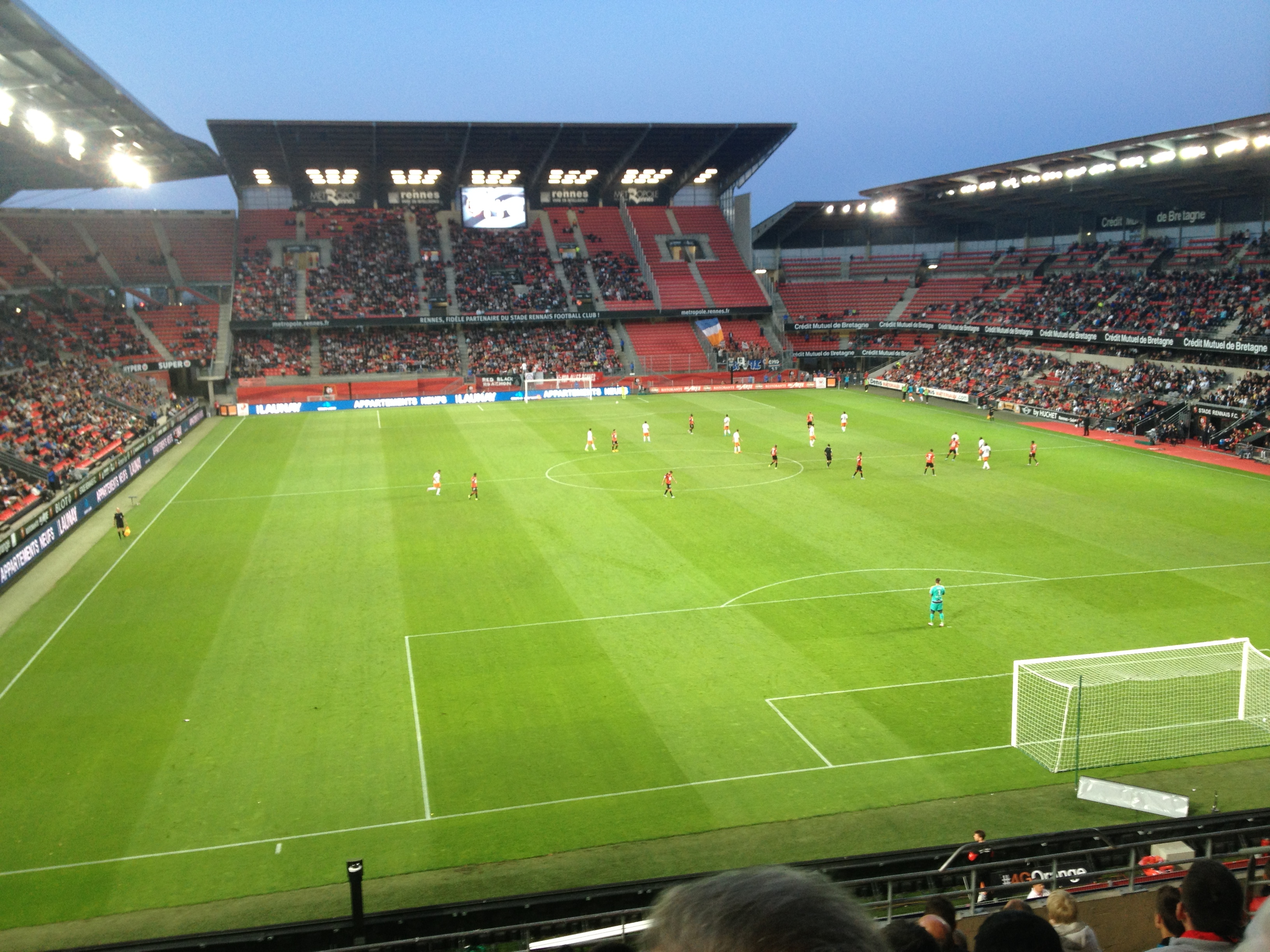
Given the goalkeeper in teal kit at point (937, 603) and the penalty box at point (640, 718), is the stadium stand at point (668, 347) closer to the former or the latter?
the goalkeeper in teal kit at point (937, 603)

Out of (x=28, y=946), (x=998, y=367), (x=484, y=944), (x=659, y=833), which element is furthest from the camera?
(x=998, y=367)

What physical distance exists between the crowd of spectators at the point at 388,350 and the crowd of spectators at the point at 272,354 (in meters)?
1.49

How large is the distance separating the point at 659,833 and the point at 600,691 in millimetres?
5178

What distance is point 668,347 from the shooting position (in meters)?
82.0

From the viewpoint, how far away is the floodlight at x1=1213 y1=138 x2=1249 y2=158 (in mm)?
46688

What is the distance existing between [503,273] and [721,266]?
20581 mm

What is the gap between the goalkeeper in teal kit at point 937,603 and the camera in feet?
73.6

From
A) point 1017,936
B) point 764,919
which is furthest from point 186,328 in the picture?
point 764,919

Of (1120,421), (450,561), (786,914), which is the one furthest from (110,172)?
(786,914)

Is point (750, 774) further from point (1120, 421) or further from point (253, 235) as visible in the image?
point (253, 235)

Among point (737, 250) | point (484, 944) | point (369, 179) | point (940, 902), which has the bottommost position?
point (484, 944)

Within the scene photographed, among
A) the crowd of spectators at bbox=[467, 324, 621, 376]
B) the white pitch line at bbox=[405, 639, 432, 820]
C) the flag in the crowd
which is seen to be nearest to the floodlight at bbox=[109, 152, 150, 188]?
the crowd of spectators at bbox=[467, 324, 621, 376]

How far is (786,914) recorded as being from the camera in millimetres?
1595

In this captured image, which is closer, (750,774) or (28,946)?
(28,946)
